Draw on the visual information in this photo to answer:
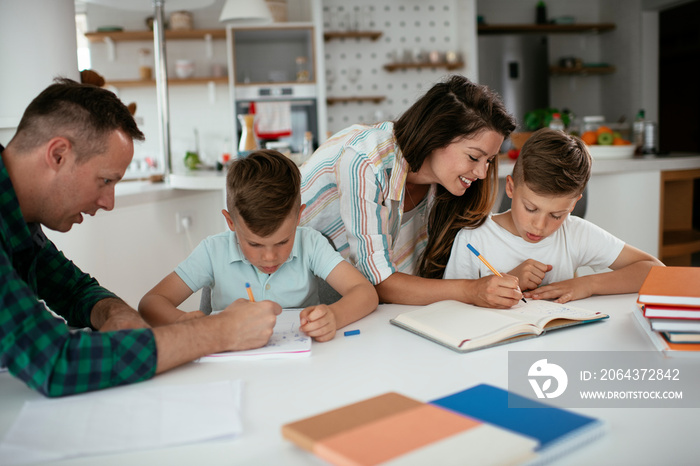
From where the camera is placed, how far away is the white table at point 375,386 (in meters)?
0.67

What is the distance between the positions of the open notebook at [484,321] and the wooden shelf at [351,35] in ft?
15.4

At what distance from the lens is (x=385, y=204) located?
1.48 m

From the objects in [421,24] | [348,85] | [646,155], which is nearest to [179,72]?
[348,85]

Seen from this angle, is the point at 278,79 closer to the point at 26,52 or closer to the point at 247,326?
the point at 26,52

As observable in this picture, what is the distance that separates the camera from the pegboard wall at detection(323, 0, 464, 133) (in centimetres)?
572

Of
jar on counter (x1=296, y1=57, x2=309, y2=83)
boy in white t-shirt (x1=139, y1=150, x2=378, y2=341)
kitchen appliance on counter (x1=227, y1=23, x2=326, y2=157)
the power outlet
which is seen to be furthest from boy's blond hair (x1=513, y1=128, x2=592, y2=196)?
jar on counter (x1=296, y1=57, x2=309, y2=83)

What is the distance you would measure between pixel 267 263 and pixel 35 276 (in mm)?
458

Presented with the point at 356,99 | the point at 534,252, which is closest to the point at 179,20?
the point at 356,99

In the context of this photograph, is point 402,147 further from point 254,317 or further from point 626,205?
point 626,205

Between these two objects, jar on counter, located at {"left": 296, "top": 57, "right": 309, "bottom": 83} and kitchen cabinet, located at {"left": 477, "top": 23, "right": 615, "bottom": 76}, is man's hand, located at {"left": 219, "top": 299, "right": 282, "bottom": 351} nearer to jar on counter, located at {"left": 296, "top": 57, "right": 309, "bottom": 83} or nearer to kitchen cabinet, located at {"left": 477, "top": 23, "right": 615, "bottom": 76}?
jar on counter, located at {"left": 296, "top": 57, "right": 309, "bottom": 83}

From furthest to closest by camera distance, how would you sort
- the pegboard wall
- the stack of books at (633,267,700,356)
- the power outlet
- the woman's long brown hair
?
the pegboard wall
the power outlet
the woman's long brown hair
the stack of books at (633,267,700,356)

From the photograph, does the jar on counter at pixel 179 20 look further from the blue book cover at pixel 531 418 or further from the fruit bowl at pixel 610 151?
the blue book cover at pixel 531 418

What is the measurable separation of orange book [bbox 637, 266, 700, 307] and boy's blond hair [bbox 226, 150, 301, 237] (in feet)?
2.31

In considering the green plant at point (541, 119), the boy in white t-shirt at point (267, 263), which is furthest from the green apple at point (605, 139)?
the boy in white t-shirt at point (267, 263)
